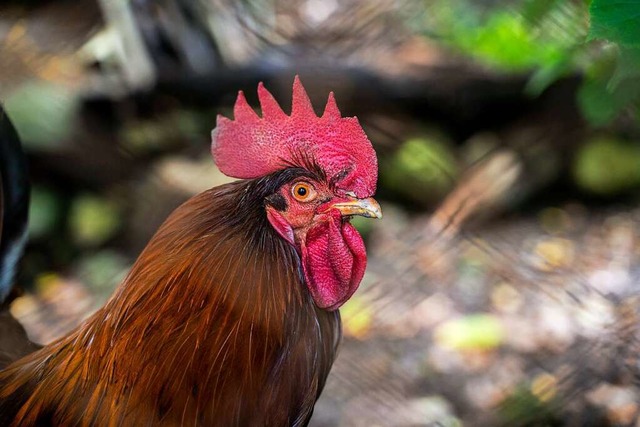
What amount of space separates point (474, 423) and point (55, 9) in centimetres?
205

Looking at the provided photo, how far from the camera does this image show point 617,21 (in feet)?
3.85

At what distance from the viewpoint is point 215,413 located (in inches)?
45.9

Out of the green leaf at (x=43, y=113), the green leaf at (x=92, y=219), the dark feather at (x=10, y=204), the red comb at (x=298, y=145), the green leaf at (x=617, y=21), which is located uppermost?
the green leaf at (x=617, y=21)

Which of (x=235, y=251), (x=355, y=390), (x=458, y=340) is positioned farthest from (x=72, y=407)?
(x=458, y=340)

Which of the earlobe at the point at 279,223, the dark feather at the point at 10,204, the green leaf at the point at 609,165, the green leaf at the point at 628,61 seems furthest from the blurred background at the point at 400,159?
the earlobe at the point at 279,223

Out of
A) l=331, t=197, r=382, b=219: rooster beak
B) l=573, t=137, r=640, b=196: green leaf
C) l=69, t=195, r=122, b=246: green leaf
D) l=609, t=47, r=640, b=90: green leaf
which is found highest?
l=609, t=47, r=640, b=90: green leaf

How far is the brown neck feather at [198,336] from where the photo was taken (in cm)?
115

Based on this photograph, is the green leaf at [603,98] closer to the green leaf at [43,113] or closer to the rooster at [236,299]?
the rooster at [236,299]

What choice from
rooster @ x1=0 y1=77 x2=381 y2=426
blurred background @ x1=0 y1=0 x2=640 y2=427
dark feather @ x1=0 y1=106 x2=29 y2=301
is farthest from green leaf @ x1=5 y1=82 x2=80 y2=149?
rooster @ x1=0 y1=77 x2=381 y2=426

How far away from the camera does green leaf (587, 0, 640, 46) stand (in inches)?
46.1

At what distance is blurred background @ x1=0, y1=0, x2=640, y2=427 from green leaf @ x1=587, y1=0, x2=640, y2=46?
809 millimetres

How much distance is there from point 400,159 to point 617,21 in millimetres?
1349

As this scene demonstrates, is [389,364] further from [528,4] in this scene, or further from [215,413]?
[528,4]

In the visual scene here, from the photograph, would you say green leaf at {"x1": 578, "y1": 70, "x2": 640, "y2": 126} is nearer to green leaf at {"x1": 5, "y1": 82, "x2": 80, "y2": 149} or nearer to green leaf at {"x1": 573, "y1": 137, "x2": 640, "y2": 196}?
green leaf at {"x1": 573, "y1": 137, "x2": 640, "y2": 196}
